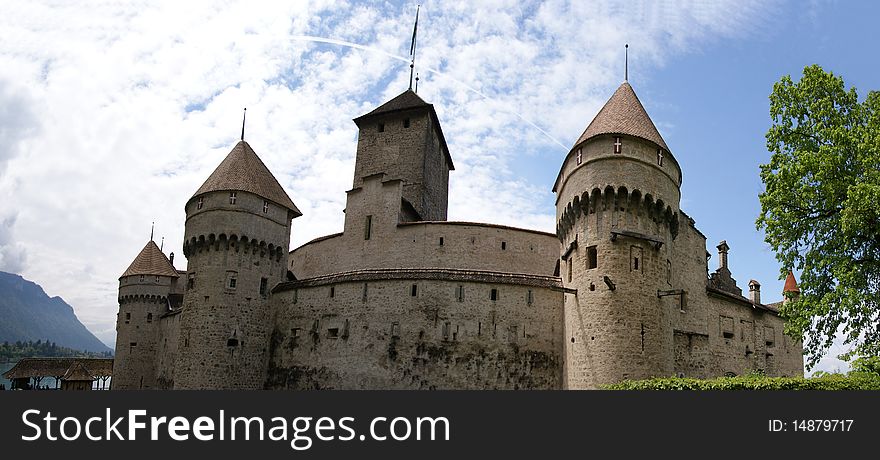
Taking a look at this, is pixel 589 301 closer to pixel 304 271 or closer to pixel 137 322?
pixel 304 271

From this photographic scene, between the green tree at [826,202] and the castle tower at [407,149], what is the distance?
26.0 m

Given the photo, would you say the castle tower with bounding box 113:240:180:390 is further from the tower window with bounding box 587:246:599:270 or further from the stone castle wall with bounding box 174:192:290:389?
the tower window with bounding box 587:246:599:270

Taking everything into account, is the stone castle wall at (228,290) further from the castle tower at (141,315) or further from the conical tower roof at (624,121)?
A: the conical tower roof at (624,121)

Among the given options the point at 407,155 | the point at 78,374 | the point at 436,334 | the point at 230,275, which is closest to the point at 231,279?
the point at 230,275

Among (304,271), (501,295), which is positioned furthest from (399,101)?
(501,295)

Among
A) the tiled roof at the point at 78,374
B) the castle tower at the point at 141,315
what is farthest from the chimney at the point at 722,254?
the tiled roof at the point at 78,374

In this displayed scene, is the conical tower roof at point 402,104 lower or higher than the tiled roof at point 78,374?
higher

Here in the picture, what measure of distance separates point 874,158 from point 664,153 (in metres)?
10.7

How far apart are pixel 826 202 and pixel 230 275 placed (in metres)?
28.2

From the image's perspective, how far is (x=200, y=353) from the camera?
35.4m

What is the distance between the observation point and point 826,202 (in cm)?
2120

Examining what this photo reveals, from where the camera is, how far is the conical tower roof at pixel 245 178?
38312mm

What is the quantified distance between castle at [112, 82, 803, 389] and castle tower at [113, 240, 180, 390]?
4492 mm

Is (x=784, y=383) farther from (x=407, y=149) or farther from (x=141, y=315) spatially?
(x=141, y=315)
